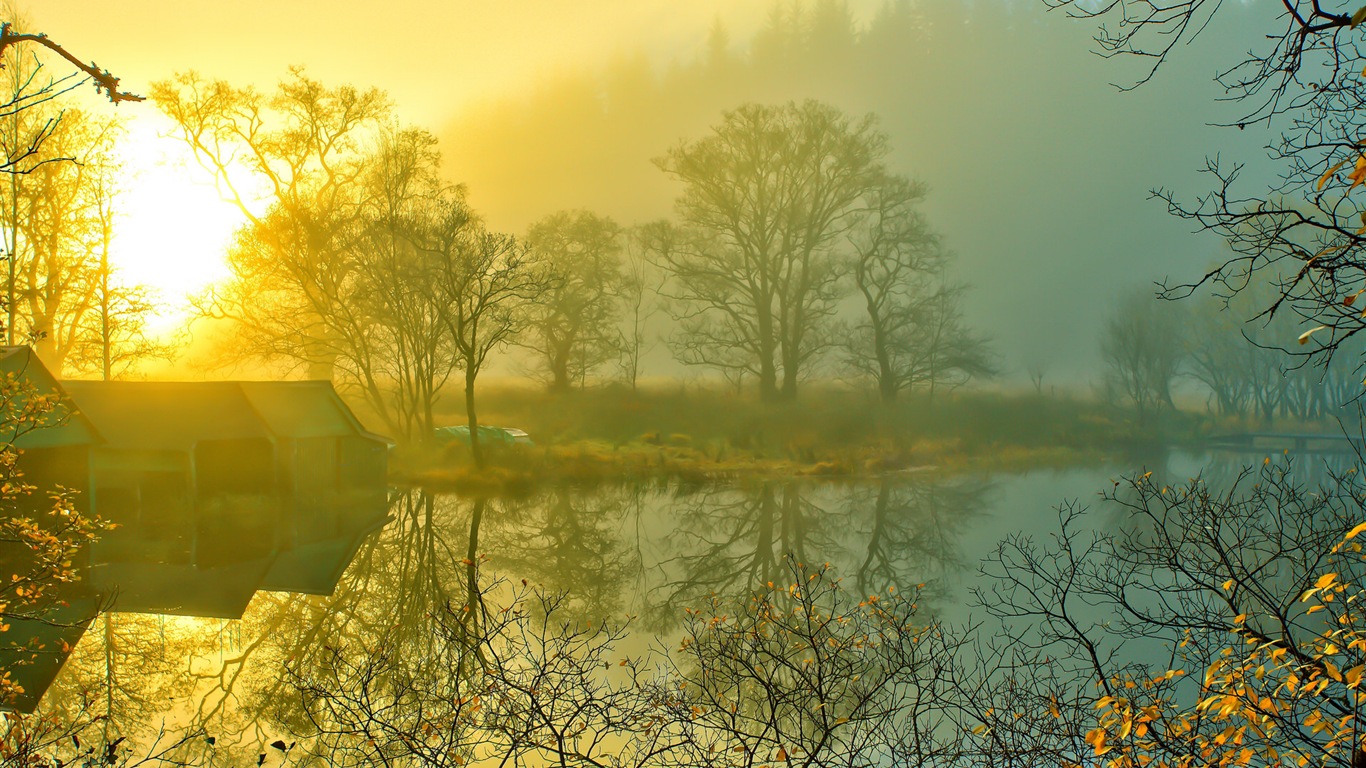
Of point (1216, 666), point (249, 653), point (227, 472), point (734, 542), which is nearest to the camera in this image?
point (1216, 666)

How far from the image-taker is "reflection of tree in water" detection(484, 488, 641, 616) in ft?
49.6

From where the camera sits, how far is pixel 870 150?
3741 cm

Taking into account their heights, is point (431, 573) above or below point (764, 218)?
below

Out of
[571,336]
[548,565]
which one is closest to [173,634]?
[548,565]

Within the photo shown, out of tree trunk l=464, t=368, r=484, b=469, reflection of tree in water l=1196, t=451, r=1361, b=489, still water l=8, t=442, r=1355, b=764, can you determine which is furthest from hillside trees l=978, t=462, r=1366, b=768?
tree trunk l=464, t=368, r=484, b=469

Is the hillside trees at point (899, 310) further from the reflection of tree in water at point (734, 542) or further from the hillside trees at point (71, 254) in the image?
the hillside trees at point (71, 254)

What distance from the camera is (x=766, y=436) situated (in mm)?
34031

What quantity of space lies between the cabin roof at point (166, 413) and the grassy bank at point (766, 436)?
6.52 meters

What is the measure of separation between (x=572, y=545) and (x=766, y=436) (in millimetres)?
16155

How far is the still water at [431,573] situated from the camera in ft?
31.4

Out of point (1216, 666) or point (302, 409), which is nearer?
point (1216, 666)

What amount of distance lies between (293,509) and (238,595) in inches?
376

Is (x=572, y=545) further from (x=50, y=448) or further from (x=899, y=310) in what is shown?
(x=899, y=310)

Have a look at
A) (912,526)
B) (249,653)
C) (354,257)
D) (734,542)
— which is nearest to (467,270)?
(354,257)
